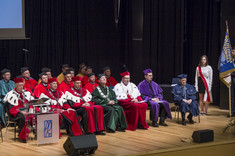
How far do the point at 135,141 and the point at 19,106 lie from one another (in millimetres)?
2088

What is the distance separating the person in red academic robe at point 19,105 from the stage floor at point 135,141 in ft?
0.72

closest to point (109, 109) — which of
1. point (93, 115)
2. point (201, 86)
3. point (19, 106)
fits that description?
point (93, 115)

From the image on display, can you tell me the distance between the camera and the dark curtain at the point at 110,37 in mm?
9586

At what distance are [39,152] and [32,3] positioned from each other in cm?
535

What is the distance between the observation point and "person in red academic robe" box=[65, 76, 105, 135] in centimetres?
647

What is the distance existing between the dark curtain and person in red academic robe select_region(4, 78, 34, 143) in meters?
3.47

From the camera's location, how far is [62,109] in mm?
6395

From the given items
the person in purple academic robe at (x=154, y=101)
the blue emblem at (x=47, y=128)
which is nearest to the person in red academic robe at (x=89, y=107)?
the blue emblem at (x=47, y=128)

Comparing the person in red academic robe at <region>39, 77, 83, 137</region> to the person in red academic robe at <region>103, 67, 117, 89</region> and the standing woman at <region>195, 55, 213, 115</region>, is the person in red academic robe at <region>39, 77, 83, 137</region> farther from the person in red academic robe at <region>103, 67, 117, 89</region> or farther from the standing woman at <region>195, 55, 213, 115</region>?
the standing woman at <region>195, 55, 213, 115</region>

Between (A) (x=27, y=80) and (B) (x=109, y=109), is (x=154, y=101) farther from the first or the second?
(A) (x=27, y=80)

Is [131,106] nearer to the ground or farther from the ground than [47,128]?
farther from the ground

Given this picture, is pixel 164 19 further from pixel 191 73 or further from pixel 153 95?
pixel 153 95

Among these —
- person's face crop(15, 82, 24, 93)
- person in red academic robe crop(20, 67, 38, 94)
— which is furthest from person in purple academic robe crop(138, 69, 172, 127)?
person's face crop(15, 82, 24, 93)

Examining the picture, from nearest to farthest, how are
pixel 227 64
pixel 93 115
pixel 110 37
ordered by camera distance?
pixel 93 115 < pixel 227 64 < pixel 110 37
